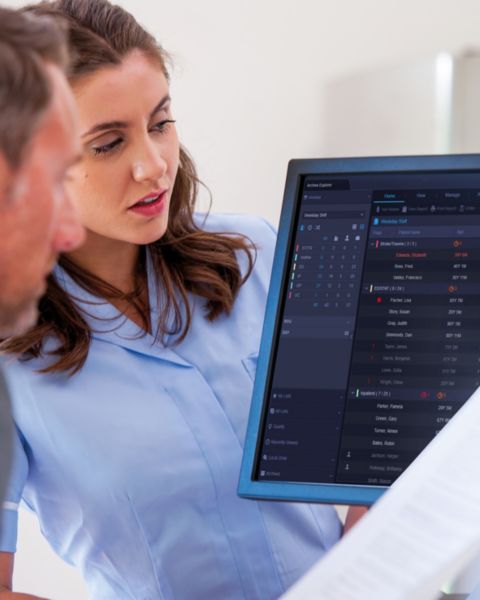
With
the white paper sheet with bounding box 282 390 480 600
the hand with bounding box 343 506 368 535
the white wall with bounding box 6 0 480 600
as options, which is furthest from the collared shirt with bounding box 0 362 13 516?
the white wall with bounding box 6 0 480 600

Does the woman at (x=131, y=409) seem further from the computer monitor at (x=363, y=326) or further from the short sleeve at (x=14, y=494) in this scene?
the computer monitor at (x=363, y=326)

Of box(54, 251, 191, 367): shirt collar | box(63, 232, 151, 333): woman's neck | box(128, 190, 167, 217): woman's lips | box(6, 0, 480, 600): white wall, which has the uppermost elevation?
box(6, 0, 480, 600): white wall

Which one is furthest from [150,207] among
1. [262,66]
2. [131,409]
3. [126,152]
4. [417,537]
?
[262,66]

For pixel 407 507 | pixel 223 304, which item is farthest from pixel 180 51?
pixel 407 507

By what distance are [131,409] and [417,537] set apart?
53 cm

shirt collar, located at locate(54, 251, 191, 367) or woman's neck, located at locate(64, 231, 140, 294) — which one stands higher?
woman's neck, located at locate(64, 231, 140, 294)

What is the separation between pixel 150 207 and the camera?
148 cm

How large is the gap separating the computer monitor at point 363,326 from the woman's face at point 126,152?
0.19 m

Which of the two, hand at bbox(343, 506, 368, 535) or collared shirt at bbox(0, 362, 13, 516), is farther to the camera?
hand at bbox(343, 506, 368, 535)

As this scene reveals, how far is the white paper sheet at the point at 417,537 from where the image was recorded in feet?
3.20

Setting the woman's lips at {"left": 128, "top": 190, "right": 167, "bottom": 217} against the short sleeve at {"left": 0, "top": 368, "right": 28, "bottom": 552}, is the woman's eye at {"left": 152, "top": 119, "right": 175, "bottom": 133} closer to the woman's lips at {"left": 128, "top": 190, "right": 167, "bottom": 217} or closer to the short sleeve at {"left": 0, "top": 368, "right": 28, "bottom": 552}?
the woman's lips at {"left": 128, "top": 190, "right": 167, "bottom": 217}

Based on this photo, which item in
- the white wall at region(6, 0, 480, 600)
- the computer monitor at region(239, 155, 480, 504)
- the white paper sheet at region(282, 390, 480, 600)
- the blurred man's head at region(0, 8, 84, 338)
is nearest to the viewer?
the blurred man's head at region(0, 8, 84, 338)

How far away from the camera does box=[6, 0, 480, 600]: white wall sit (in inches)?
119

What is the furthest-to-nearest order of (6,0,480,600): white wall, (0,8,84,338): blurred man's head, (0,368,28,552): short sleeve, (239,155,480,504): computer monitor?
(6,0,480,600): white wall < (0,368,28,552): short sleeve < (239,155,480,504): computer monitor < (0,8,84,338): blurred man's head
